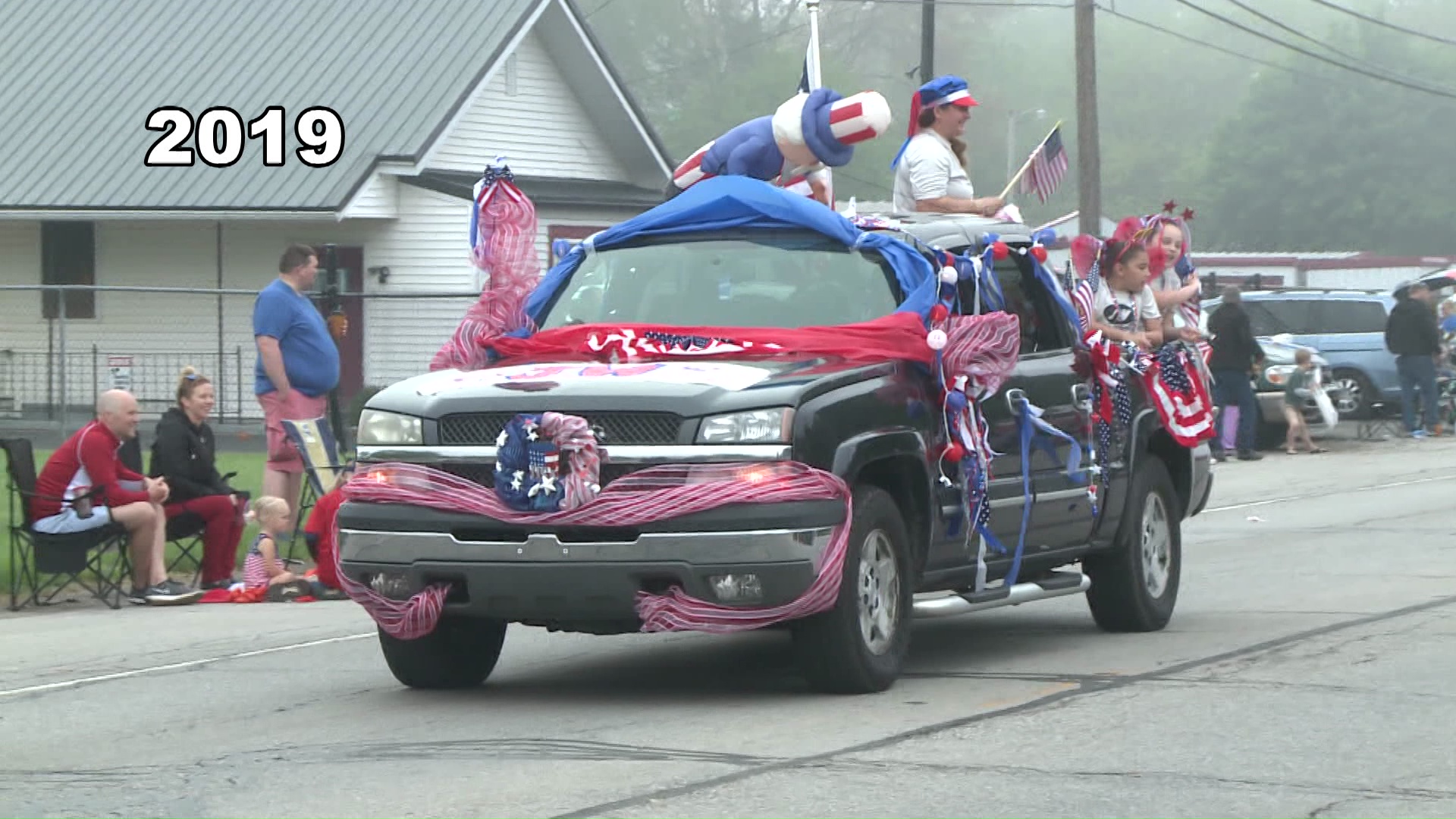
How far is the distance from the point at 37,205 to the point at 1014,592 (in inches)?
941

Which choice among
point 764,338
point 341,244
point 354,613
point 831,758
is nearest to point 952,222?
point 764,338

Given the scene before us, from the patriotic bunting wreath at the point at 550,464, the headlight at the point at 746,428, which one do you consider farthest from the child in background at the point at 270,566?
the headlight at the point at 746,428

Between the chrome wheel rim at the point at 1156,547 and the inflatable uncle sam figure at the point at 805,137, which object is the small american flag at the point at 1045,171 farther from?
the inflatable uncle sam figure at the point at 805,137

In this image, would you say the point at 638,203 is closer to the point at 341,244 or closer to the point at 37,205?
the point at 341,244

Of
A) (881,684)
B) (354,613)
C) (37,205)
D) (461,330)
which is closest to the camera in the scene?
(881,684)

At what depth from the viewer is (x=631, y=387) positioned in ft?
27.6

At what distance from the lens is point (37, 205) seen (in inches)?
1223

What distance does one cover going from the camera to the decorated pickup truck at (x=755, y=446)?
8258 mm

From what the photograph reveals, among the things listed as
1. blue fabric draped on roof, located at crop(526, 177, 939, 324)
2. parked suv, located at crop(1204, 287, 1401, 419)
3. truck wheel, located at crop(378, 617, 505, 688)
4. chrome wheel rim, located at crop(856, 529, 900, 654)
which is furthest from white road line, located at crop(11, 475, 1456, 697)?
parked suv, located at crop(1204, 287, 1401, 419)

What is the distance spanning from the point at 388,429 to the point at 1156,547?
4324mm

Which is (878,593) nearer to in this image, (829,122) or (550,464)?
(550,464)

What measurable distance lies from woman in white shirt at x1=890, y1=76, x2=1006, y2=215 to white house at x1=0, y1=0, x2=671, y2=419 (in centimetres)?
1676

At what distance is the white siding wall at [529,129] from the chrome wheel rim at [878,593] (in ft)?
75.2

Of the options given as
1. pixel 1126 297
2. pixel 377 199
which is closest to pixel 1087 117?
pixel 377 199
